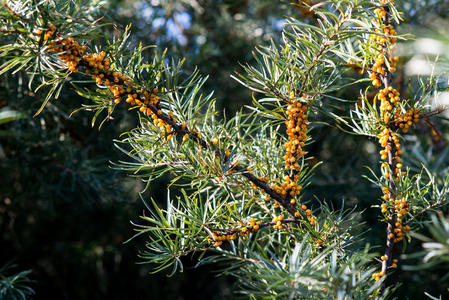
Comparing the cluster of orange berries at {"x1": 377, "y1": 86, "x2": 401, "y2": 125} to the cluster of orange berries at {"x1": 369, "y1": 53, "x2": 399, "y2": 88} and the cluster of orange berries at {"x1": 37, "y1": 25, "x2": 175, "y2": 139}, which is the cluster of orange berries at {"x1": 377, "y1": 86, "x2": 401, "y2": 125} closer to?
the cluster of orange berries at {"x1": 369, "y1": 53, "x2": 399, "y2": 88}

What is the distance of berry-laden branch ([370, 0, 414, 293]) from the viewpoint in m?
0.41

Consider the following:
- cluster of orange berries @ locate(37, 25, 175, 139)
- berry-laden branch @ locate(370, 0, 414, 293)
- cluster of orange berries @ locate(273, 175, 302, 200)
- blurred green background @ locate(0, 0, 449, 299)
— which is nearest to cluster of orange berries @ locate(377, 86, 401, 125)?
berry-laden branch @ locate(370, 0, 414, 293)

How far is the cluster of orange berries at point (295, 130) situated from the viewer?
0.41 m

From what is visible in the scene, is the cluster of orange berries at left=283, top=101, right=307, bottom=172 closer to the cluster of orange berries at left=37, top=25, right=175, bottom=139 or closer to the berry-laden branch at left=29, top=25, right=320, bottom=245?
the berry-laden branch at left=29, top=25, right=320, bottom=245

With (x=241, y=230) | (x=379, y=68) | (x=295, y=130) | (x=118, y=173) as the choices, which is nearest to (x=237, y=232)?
(x=241, y=230)

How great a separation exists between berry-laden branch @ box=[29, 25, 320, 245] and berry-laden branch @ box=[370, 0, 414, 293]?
88mm

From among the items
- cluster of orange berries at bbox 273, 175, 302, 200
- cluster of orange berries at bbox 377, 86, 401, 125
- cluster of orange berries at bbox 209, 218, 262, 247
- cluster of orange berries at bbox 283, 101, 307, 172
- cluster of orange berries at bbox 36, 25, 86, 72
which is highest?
cluster of orange berries at bbox 377, 86, 401, 125

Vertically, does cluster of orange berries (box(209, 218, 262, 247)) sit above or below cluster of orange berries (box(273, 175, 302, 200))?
below

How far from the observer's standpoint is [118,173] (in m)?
0.86

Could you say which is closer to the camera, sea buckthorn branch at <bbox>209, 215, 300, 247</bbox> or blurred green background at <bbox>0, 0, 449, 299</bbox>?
sea buckthorn branch at <bbox>209, 215, 300, 247</bbox>

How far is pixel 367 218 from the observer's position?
1.02m

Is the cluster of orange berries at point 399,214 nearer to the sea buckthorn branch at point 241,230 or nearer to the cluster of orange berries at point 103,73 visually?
the sea buckthorn branch at point 241,230

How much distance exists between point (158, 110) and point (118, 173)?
1.67ft

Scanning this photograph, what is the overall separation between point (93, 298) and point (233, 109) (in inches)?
32.7
